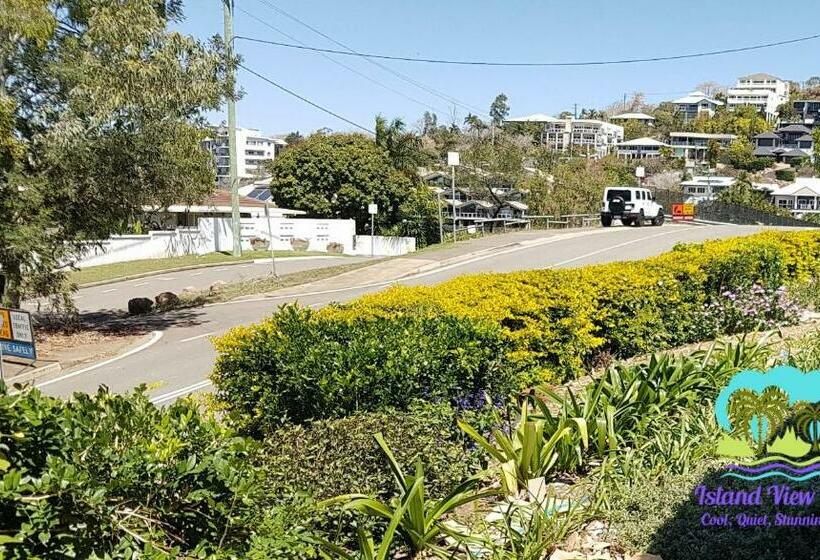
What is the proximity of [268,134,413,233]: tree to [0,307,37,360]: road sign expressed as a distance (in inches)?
1607

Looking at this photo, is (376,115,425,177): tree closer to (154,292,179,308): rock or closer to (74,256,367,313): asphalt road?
(74,256,367,313): asphalt road

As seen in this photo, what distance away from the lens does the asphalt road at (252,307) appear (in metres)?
11.7

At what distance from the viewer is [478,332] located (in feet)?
18.6

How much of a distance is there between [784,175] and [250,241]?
9155 centimetres

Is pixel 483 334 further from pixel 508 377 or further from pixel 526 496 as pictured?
pixel 526 496

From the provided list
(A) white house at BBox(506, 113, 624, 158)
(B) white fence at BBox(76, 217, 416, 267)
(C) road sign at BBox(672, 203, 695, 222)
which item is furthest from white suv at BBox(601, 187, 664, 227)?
(A) white house at BBox(506, 113, 624, 158)

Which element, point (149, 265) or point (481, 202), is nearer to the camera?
point (149, 265)

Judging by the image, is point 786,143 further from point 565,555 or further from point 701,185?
point 565,555

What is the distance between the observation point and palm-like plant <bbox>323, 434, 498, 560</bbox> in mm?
3971

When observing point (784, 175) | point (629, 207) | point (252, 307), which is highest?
point (784, 175)

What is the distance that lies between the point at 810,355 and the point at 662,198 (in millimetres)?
45985

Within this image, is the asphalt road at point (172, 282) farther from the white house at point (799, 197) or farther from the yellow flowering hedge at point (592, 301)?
A: the white house at point (799, 197)

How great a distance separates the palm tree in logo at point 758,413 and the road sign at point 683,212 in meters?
41.1

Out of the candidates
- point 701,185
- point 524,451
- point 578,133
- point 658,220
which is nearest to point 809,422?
point 524,451
